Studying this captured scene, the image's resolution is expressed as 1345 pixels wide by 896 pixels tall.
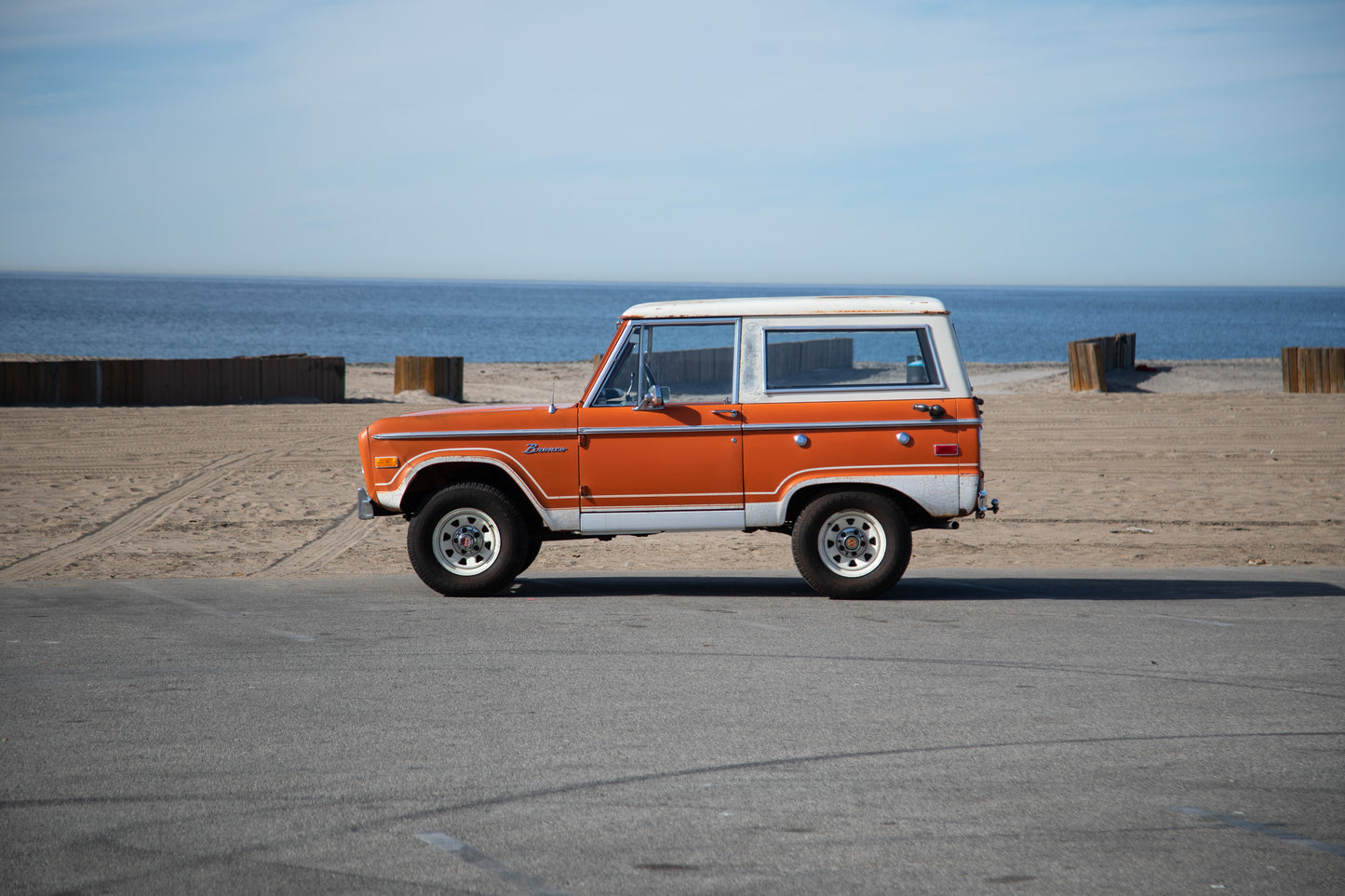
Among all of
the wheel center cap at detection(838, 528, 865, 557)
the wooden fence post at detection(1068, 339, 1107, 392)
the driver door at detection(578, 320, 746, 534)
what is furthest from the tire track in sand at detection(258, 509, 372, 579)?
the wooden fence post at detection(1068, 339, 1107, 392)

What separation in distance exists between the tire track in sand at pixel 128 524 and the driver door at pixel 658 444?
542 cm

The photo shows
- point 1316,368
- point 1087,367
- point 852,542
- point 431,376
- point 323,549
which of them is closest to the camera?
point 852,542

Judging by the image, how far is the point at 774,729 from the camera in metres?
5.29

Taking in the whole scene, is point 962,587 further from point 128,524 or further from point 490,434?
point 128,524

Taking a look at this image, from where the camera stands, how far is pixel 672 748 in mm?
5008

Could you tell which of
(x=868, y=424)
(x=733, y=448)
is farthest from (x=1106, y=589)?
(x=733, y=448)

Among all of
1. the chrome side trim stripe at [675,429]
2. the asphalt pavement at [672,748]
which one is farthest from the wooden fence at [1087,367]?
the chrome side trim stripe at [675,429]

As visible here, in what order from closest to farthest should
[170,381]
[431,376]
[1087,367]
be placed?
[170,381]
[431,376]
[1087,367]

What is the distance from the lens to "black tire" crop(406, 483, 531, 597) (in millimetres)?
8570

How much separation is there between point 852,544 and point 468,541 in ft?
9.45

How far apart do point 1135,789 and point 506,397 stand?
2564 centimetres

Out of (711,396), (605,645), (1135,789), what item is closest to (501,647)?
(605,645)

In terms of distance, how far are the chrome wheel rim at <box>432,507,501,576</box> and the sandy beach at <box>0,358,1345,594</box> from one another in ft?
6.93

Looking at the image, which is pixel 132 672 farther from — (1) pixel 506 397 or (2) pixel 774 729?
(1) pixel 506 397
